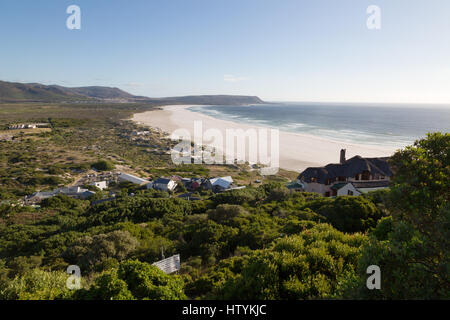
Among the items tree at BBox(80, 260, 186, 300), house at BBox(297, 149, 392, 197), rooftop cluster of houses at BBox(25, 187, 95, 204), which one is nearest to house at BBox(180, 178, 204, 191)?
rooftop cluster of houses at BBox(25, 187, 95, 204)

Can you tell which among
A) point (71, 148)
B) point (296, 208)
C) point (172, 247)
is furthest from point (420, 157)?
point (71, 148)

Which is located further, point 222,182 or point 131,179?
point 131,179

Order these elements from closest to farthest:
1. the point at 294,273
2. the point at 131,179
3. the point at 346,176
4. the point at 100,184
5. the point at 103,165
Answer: the point at 294,273, the point at 346,176, the point at 100,184, the point at 131,179, the point at 103,165

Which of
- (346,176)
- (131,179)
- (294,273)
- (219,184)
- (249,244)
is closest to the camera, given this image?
(294,273)

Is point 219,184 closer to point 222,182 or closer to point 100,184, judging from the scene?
point 222,182

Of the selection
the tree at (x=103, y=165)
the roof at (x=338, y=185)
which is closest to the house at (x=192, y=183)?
the tree at (x=103, y=165)

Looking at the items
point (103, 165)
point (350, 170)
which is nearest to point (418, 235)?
point (350, 170)
